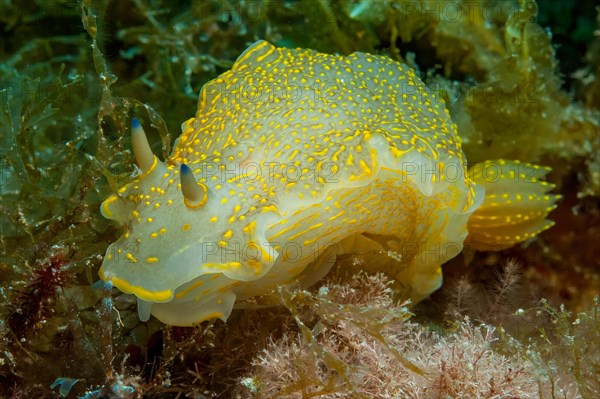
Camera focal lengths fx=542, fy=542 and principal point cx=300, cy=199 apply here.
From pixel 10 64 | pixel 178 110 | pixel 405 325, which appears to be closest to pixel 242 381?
pixel 405 325

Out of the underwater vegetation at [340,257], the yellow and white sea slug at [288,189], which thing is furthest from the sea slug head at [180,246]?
the underwater vegetation at [340,257]

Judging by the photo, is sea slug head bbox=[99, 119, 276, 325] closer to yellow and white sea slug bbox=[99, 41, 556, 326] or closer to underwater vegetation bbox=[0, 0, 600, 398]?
yellow and white sea slug bbox=[99, 41, 556, 326]

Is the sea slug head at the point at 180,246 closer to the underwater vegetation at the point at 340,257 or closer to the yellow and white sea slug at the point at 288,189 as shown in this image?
the yellow and white sea slug at the point at 288,189

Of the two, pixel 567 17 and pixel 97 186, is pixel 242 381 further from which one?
pixel 567 17

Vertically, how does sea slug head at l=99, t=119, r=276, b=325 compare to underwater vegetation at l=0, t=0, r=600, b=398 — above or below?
above

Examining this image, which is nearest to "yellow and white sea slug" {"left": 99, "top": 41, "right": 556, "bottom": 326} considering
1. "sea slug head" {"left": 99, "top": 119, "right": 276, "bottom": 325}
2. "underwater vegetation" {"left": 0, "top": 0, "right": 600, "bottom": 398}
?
"sea slug head" {"left": 99, "top": 119, "right": 276, "bottom": 325}
